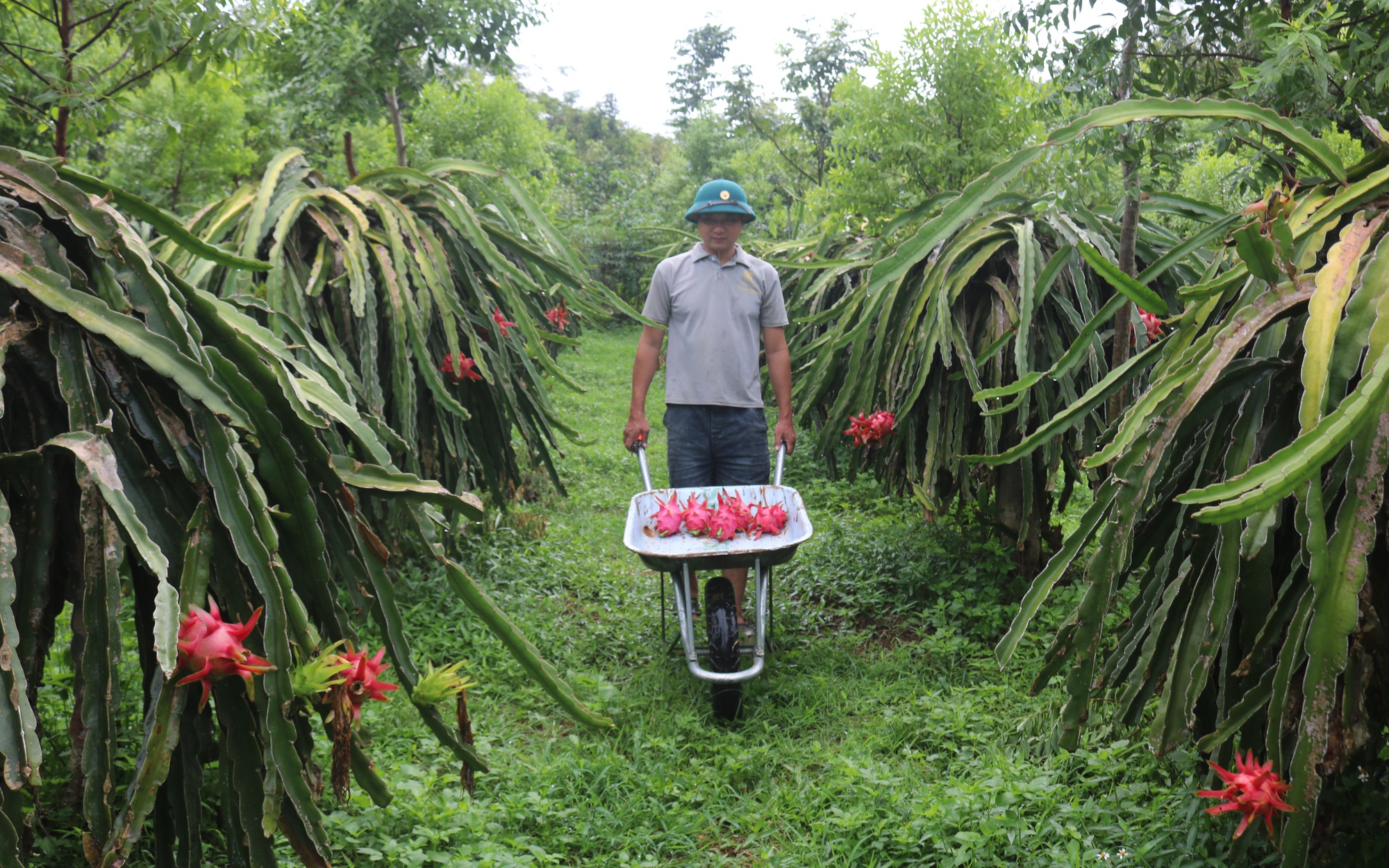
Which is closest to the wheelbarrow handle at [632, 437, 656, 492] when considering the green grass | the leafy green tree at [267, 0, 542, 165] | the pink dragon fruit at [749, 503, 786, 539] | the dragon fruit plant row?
the pink dragon fruit at [749, 503, 786, 539]

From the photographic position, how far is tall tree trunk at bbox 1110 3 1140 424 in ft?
10.7

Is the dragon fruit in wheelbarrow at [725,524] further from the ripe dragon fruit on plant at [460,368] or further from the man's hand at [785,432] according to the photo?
the ripe dragon fruit on plant at [460,368]

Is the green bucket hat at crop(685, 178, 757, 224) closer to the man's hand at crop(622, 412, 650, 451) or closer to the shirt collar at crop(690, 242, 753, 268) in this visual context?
the shirt collar at crop(690, 242, 753, 268)

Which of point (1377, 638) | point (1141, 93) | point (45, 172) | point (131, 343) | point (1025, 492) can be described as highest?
point (1141, 93)

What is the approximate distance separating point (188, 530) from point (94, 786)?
0.37 meters

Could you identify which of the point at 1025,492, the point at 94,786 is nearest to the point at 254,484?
the point at 94,786

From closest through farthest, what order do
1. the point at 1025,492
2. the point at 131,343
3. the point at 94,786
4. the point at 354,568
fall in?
the point at 94,786, the point at 131,343, the point at 354,568, the point at 1025,492

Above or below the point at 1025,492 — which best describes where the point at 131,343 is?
above

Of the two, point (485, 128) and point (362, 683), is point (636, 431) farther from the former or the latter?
point (485, 128)

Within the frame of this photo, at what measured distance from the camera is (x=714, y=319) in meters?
4.21

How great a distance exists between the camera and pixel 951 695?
3688mm

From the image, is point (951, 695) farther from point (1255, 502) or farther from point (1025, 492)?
point (1255, 502)

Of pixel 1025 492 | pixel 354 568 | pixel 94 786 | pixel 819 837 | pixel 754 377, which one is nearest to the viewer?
pixel 94 786

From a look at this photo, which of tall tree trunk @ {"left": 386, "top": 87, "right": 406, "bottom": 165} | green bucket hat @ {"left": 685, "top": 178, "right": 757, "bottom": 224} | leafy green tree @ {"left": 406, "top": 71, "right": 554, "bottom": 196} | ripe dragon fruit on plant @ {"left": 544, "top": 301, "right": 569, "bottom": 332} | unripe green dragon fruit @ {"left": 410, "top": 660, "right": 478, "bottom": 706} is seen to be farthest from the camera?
leafy green tree @ {"left": 406, "top": 71, "right": 554, "bottom": 196}
